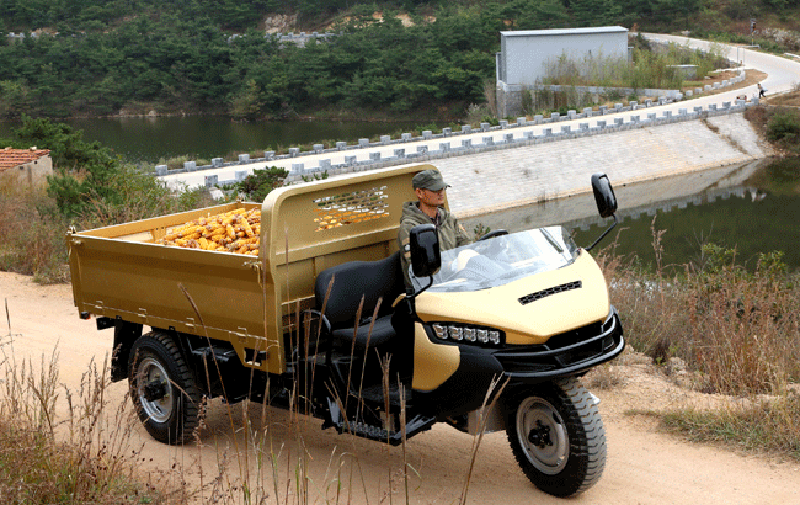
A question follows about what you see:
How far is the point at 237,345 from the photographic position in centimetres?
556

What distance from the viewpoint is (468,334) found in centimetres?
478

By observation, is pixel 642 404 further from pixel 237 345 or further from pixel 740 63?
pixel 740 63

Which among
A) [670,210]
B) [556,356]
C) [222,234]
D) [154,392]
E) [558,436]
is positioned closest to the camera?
[556,356]

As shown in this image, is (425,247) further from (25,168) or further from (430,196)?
(25,168)

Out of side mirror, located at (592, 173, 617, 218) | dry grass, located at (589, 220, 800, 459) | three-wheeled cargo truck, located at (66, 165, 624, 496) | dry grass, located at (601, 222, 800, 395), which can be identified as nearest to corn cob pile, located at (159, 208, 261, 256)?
three-wheeled cargo truck, located at (66, 165, 624, 496)

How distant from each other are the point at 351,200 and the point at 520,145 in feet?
102

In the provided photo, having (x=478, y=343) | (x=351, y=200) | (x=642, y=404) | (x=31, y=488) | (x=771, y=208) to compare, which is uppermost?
(x=351, y=200)

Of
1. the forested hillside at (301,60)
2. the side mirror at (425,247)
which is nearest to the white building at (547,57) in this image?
the forested hillside at (301,60)

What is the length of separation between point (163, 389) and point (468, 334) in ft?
8.07

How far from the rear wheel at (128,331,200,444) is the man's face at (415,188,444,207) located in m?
1.87

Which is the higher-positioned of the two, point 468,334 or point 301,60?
point 468,334

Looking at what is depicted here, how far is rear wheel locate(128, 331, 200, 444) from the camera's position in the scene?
5.97 meters

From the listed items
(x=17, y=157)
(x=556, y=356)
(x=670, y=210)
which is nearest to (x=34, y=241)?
(x=17, y=157)

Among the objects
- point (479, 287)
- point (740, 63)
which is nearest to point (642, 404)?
point (479, 287)
